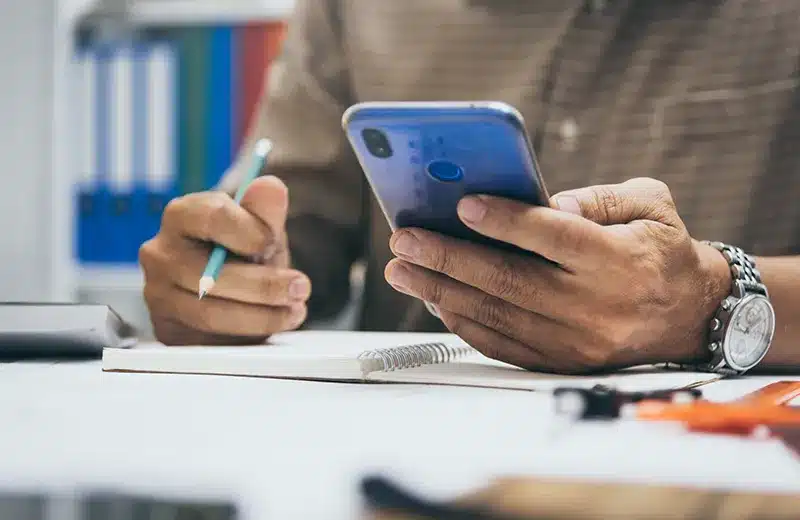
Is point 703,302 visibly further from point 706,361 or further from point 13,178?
point 13,178

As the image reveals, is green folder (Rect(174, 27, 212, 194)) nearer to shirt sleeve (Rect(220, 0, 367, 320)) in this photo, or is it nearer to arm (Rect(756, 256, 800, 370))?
shirt sleeve (Rect(220, 0, 367, 320))

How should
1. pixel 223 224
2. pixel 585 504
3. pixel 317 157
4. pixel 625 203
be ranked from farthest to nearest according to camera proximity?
pixel 317 157
pixel 223 224
pixel 625 203
pixel 585 504

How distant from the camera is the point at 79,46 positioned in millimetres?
1807

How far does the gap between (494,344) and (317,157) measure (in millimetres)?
620

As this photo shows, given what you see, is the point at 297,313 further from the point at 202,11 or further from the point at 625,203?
the point at 202,11

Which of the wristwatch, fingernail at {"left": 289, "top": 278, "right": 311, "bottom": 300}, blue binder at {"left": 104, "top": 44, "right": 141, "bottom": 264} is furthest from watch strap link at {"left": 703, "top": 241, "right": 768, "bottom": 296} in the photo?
blue binder at {"left": 104, "top": 44, "right": 141, "bottom": 264}

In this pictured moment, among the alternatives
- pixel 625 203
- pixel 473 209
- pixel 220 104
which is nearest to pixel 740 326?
pixel 625 203

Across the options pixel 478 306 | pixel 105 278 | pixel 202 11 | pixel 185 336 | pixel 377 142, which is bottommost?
pixel 105 278

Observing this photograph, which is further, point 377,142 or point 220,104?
point 220,104

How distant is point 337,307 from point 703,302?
0.67m

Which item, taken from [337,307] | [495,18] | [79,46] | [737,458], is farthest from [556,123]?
[79,46]

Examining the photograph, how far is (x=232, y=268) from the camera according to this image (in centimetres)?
78

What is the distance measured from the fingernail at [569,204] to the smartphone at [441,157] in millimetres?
25

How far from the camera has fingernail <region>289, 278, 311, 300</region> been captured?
0.77 m
